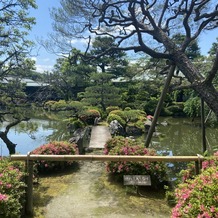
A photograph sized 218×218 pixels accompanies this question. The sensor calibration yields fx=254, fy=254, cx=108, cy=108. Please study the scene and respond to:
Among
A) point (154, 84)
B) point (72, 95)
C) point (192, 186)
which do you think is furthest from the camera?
point (72, 95)

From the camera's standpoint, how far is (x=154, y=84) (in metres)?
20.1

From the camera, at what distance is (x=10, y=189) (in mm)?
2740

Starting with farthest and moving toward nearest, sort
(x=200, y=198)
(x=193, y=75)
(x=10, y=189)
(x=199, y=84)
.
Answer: (x=193, y=75) < (x=199, y=84) < (x=10, y=189) < (x=200, y=198)

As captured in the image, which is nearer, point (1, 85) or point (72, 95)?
point (1, 85)

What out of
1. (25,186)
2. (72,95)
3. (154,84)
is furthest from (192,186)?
(72,95)

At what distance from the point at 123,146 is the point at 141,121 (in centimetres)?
904

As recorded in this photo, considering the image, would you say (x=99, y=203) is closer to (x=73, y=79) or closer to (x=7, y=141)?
(x=7, y=141)

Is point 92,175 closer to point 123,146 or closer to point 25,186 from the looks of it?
point 123,146

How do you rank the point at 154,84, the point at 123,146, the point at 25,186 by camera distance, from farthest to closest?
the point at 154,84
the point at 123,146
the point at 25,186

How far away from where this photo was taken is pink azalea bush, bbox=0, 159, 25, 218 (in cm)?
248

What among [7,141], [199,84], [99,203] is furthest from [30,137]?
[199,84]

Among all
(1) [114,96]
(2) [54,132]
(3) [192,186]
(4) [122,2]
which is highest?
(4) [122,2]

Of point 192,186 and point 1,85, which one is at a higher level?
point 1,85

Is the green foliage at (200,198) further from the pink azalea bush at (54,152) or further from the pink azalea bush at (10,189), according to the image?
the pink azalea bush at (54,152)
